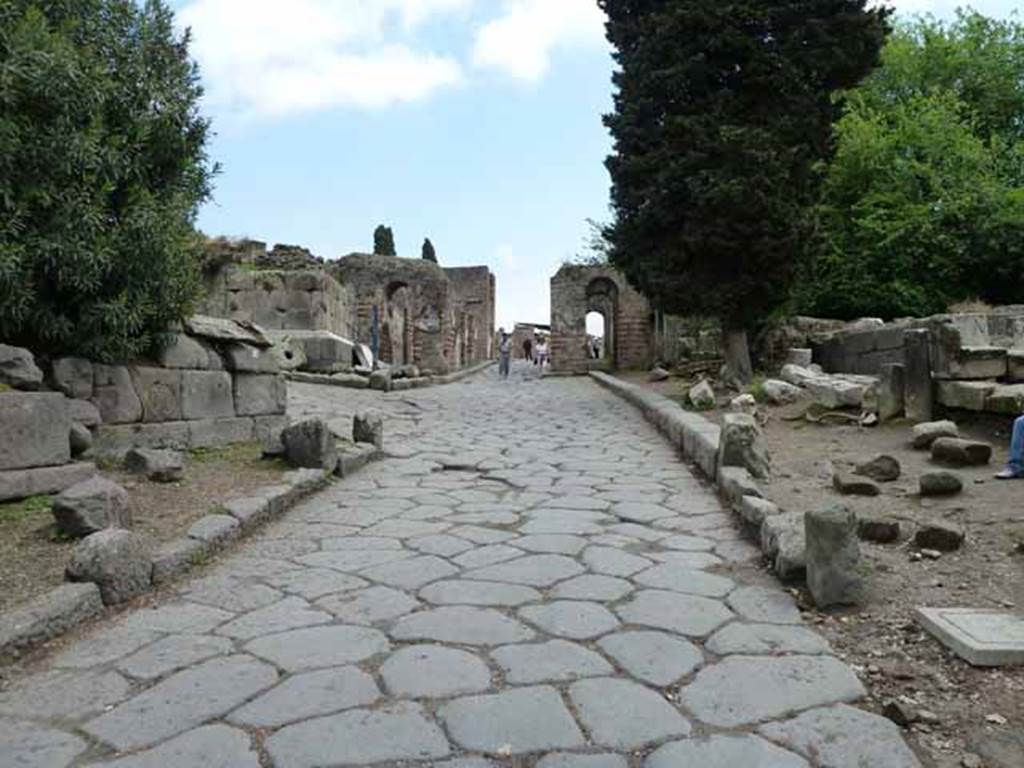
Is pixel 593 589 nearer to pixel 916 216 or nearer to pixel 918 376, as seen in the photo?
pixel 918 376

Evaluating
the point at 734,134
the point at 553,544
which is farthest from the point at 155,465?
the point at 734,134

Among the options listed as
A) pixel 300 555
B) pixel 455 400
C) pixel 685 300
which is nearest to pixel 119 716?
pixel 300 555

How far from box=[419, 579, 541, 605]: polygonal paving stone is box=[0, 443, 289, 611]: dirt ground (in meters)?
1.61

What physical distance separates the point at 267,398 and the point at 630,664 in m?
5.85

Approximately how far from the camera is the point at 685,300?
38.5 ft

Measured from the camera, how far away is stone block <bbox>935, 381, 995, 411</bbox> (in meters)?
6.44

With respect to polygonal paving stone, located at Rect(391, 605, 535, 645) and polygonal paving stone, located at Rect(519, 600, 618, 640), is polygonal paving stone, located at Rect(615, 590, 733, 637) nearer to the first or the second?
polygonal paving stone, located at Rect(519, 600, 618, 640)

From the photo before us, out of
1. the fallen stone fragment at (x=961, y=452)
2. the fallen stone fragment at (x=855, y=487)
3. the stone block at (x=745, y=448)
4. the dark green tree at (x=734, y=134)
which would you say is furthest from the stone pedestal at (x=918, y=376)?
the dark green tree at (x=734, y=134)

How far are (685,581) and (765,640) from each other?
2.52 feet

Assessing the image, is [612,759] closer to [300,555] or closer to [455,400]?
[300,555]

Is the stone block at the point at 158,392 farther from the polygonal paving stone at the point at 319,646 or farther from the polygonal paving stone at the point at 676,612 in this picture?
the polygonal paving stone at the point at 676,612

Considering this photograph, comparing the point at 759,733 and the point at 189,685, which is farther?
the point at 189,685

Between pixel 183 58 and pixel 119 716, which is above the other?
pixel 183 58

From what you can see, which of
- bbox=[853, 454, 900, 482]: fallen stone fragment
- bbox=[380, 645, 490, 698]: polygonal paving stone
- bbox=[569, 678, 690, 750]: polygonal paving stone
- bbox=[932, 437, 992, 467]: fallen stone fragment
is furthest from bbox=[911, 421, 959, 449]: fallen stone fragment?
bbox=[380, 645, 490, 698]: polygonal paving stone
